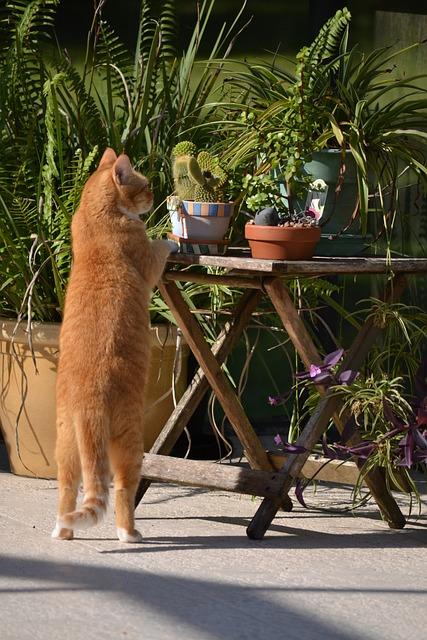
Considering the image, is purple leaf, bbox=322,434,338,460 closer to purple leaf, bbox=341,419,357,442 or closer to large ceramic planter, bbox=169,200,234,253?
purple leaf, bbox=341,419,357,442

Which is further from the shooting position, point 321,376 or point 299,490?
point 299,490

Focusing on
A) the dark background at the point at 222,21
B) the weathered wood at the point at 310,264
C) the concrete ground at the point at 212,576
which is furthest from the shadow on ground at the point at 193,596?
the dark background at the point at 222,21

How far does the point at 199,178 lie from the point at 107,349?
0.76 metres

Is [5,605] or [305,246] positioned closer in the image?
[5,605]

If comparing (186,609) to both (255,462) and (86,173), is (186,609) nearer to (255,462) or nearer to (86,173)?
(255,462)

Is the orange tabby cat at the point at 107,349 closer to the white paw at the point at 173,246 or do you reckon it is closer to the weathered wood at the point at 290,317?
the white paw at the point at 173,246

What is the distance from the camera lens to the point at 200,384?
15.8 feet

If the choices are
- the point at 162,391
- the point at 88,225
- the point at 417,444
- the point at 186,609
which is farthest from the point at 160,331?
the point at 186,609

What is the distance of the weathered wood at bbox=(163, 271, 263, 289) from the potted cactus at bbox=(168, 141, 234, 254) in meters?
0.11

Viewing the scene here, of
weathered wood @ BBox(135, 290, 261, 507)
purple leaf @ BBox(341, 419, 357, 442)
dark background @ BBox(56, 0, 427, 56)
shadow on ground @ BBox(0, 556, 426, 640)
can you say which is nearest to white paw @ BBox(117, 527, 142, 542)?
shadow on ground @ BBox(0, 556, 426, 640)

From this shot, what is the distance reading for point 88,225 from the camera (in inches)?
171

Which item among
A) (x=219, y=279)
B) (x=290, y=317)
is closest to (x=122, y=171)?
(x=219, y=279)

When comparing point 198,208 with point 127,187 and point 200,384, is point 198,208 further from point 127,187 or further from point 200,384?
point 200,384

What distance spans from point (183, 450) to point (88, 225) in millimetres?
1705
